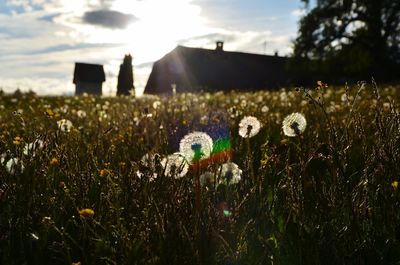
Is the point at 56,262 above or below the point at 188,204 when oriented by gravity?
below

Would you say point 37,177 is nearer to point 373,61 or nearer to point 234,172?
point 234,172

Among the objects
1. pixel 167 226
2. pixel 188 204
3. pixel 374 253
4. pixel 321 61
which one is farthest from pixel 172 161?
pixel 321 61

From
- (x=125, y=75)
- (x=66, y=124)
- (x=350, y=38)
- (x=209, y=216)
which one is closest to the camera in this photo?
(x=209, y=216)

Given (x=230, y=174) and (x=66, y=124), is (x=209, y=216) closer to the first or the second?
(x=230, y=174)

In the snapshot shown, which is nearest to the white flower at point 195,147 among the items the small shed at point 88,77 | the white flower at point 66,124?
the white flower at point 66,124

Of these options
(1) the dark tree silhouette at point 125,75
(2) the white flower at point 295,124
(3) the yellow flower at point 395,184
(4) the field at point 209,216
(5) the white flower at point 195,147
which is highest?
(1) the dark tree silhouette at point 125,75

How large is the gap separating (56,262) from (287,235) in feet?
2.99

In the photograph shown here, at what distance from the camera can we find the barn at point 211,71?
168ft

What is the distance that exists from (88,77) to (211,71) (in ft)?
95.4

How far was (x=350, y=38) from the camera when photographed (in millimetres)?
36812

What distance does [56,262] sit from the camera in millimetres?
1932

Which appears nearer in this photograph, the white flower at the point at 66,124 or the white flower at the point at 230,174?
the white flower at the point at 230,174

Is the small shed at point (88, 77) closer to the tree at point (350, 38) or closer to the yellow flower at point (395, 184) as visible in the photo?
the tree at point (350, 38)

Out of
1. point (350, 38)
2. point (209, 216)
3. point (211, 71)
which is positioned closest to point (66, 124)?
point (209, 216)
